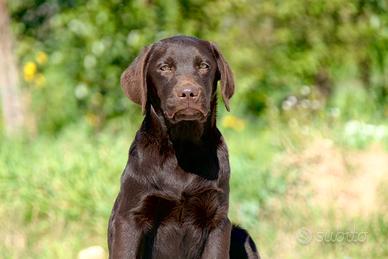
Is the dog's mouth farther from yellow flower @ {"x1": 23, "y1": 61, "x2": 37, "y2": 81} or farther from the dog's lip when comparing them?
yellow flower @ {"x1": 23, "y1": 61, "x2": 37, "y2": 81}

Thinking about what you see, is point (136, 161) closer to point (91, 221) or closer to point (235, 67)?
point (91, 221)

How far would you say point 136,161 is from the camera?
15.0 feet

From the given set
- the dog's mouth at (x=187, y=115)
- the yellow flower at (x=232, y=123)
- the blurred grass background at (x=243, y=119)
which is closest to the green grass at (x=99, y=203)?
the blurred grass background at (x=243, y=119)

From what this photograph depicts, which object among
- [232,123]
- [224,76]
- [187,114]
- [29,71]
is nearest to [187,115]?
[187,114]

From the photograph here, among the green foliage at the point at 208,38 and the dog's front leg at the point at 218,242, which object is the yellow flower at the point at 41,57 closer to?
the green foliage at the point at 208,38

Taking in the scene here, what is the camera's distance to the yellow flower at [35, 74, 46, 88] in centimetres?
925

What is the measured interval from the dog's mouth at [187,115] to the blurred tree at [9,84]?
3.82 meters

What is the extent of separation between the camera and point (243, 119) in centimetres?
950

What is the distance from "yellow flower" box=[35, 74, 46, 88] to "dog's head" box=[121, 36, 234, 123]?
15.6ft

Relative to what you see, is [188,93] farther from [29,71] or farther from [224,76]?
[29,71]

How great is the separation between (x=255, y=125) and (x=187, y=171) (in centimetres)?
493

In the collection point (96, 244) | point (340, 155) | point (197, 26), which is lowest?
point (96, 244)

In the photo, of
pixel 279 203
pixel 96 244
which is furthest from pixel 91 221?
pixel 279 203

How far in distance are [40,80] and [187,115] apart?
5.17 metres
